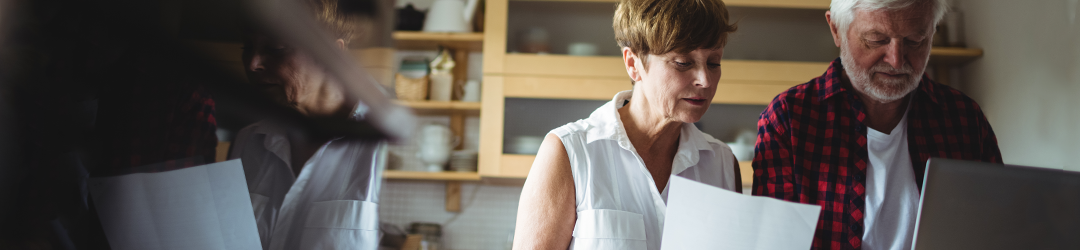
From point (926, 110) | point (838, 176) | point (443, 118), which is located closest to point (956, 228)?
point (838, 176)

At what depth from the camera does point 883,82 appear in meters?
0.75

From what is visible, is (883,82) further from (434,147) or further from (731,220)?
(434,147)

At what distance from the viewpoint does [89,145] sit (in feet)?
0.37

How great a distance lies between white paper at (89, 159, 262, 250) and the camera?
0.37 ft

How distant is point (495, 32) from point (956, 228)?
6.42 ft

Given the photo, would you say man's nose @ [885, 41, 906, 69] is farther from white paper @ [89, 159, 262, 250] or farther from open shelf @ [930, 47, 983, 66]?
open shelf @ [930, 47, 983, 66]

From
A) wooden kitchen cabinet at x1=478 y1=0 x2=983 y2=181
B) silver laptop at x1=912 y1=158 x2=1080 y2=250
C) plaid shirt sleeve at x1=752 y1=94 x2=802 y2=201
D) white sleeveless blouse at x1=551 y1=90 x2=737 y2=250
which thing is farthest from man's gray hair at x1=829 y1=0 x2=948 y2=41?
wooden kitchen cabinet at x1=478 y1=0 x2=983 y2=181

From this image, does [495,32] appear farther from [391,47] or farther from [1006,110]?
[391,47]

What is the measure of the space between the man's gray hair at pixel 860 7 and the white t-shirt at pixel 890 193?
0.50ft

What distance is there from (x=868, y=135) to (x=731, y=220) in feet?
1.70

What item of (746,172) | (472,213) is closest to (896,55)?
(746,172)

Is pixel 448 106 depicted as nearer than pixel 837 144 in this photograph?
No

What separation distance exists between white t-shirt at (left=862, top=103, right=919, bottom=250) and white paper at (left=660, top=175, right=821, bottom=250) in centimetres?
44

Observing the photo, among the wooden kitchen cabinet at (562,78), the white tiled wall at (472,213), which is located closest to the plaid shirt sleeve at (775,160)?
the wooden kitchen cabinet at (562,78)
